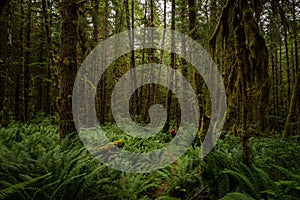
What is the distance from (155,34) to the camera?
20797mm

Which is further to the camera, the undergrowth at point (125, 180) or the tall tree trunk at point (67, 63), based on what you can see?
Result: the tall tree trunk at point (67, 63)

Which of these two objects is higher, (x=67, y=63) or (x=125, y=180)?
(x=67, y=63)

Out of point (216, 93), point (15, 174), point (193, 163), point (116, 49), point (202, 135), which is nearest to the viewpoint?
point (15, 174)

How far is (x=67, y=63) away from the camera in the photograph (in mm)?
7066

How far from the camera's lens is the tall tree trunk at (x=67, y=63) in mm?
7102

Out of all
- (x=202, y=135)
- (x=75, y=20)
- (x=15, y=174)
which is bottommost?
(x=15, y=174)

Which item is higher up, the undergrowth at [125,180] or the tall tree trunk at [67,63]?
the tall tree trunk at [67,63]

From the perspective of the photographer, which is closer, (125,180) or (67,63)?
(125,180)

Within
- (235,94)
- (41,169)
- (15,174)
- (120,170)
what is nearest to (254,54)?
(235,94)

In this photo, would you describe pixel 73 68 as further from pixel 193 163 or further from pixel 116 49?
pixel 116 49

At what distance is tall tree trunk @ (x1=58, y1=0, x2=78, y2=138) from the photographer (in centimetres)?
710

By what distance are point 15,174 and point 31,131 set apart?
501cm

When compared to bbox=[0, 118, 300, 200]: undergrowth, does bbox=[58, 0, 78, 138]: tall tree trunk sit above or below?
above

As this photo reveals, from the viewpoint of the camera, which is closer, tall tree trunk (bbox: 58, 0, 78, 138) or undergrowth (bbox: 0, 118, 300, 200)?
undergrowth (bbox: 0, 118, 300, 200)
